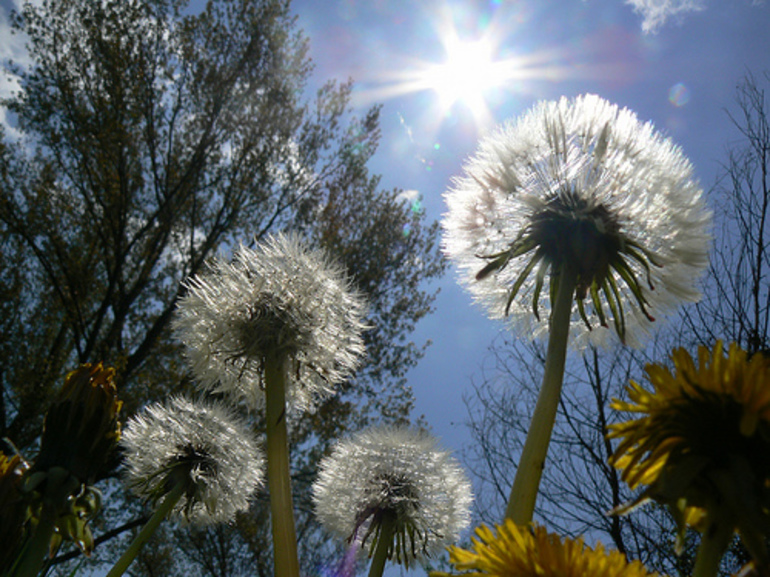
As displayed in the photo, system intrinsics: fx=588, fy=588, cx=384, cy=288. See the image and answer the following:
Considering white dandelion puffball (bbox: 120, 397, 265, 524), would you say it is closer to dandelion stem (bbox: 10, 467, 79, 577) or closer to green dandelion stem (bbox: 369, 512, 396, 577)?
green dandelion stem (bbox: 369, 512, 396, 577)

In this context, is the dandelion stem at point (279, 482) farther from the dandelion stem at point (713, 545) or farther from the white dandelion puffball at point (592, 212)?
the dandelion stem at point (713, 545)

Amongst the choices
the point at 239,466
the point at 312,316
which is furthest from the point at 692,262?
the point at 239,466

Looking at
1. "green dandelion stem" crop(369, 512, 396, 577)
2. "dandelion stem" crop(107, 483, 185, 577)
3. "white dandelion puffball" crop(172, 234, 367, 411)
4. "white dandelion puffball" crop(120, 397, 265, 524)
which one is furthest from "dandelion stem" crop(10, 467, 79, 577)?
"white dandelion puffball" crop(120, 397, 265, 524)

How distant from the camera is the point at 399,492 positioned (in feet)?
5.56

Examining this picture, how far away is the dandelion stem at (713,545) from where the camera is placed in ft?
1.61

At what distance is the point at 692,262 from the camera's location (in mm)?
1433

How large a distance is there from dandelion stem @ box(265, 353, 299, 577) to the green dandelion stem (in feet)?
1.07

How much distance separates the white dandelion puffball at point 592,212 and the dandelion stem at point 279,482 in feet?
1.75

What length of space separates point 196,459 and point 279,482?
670 mm

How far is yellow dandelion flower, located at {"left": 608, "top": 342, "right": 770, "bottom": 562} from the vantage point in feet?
1.51

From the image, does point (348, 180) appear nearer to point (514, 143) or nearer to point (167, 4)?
point (167, 4)

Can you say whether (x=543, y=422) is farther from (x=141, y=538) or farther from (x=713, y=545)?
(x=141, y=538)

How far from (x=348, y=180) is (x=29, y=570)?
9.32m

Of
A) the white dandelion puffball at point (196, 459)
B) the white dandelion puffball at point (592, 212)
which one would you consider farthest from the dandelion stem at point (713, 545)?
the white dandelion puffball at point (196, 459)
